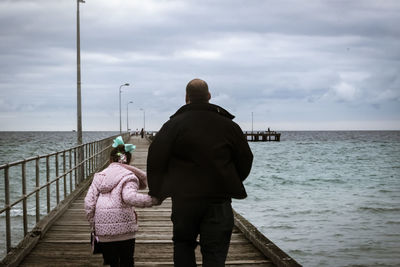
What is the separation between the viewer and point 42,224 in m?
7.52

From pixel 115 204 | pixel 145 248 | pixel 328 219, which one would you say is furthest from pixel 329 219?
pixel 115 204

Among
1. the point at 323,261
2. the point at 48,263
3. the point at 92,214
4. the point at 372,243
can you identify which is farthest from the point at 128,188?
the point at 372,243

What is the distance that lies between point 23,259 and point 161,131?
3.30 metres

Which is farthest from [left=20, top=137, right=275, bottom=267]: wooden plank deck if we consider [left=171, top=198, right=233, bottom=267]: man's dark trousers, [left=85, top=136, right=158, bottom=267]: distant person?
[left=171, top=198, right=233, bottom=267]: man's dark trousers

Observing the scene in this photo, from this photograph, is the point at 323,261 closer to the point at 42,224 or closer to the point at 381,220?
the point at 42,224

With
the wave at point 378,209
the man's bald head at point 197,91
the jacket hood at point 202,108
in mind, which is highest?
the man's bald head at point 197,91

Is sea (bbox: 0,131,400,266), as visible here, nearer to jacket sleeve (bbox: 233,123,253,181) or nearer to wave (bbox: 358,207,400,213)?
wave (bbox: 358,207,400,213)

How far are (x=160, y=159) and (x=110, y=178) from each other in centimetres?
69

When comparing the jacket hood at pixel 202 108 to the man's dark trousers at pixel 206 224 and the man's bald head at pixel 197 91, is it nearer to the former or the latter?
the man's bald head at pixel 197 91

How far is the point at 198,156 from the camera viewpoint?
11.3ft

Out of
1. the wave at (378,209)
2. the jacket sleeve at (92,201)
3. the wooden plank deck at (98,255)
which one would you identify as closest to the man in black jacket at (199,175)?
the jacket sleeve at (92,201)

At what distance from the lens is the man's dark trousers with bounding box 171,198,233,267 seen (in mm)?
3451

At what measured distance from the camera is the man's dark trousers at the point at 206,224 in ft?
11.3

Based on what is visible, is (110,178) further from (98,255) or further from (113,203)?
(98,255)
